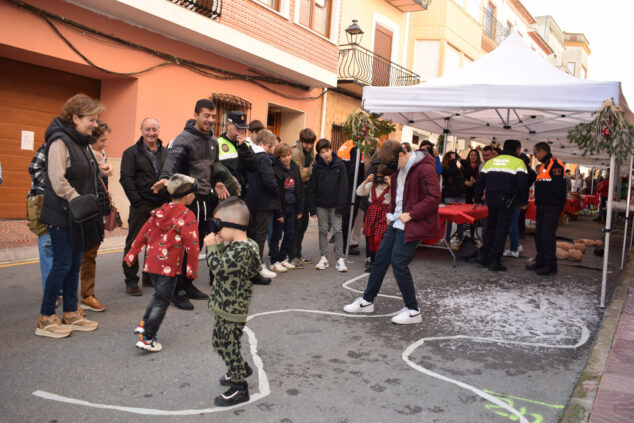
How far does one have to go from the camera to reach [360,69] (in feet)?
57.3

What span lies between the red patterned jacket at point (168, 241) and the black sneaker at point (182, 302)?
0.94 metres

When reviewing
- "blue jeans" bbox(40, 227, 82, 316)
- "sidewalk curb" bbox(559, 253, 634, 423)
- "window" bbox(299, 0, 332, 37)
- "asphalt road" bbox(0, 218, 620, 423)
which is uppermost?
"window" bbox(299, 0, 332, 37)

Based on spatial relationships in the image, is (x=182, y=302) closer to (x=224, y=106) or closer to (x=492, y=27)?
(x=224, y=106)

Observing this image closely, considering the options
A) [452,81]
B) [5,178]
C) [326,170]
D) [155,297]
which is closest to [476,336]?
[155,297]

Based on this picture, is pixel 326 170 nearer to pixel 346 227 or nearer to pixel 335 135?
pixel 346 227

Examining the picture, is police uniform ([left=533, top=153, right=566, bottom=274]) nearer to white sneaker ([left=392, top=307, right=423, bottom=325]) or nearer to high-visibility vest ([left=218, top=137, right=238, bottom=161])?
white sneaker ([left=392, top=307, right=423, bottom=325])

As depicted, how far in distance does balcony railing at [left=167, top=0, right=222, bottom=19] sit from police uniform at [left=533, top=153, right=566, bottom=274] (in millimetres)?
7211

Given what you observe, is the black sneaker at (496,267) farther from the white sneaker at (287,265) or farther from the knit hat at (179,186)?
the knit hat at (179,186)

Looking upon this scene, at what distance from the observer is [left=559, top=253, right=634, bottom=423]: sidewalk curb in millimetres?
3262

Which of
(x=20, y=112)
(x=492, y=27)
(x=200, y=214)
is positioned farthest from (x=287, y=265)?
(x=492, y=27)

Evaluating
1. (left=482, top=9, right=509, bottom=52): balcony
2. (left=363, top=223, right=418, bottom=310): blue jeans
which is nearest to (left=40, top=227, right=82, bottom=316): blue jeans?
(left=363, top=223, right=418, bottom=310): blue jeans

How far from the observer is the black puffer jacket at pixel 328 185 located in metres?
7.48

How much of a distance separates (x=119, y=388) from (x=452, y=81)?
6552mm

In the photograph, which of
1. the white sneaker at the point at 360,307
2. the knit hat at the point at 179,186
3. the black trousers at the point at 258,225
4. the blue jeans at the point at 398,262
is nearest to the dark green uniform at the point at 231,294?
the knit hat at the point at 179,186
